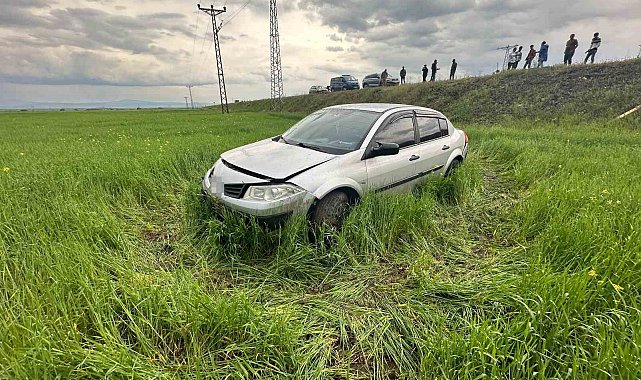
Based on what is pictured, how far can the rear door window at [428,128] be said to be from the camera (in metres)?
4.68

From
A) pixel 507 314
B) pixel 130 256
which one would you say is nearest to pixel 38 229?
pixel 130 256

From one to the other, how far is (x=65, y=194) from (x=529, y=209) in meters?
5.65

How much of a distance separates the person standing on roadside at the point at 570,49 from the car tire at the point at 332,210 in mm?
20252

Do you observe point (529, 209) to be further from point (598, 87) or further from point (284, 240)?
point (598, 87)

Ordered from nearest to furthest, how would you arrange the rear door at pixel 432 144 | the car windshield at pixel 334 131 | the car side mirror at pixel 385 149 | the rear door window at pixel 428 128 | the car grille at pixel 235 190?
the car grille at pixel 235 190 < the car side mirror at pixel 385 149 < the car windshield at pixel 334 131 < the rear door at pixel 432 144 < the rear door window at pixel 428 128

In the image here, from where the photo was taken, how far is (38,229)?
2715 mm

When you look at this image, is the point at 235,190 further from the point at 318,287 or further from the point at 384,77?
the point at 384,77

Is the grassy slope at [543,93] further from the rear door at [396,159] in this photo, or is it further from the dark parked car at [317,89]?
the dark parked car at [317,89]

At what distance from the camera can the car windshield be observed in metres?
3.75

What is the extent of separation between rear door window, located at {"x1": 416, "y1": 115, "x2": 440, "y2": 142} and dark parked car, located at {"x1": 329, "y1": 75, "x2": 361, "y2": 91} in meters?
30.0

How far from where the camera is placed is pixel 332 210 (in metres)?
3.36

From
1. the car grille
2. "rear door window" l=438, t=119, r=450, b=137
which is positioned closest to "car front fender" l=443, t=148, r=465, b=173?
"rear door window" l=438, t=119, r=450, b=137

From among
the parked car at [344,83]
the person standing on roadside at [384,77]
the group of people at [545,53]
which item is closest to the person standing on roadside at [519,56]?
the group of people at [545,53]

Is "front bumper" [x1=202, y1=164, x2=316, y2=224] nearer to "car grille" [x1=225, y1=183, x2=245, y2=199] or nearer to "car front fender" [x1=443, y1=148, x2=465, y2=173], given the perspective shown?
"car grille" [x1=225, y1=183, x2=245, y2=199]
